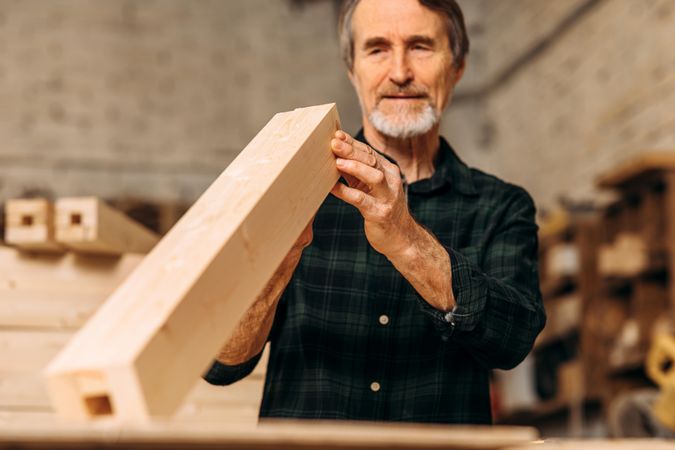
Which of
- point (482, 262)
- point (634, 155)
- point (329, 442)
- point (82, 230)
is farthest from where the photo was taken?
point (634, 155)

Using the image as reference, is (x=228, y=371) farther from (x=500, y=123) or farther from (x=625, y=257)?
(x=500, y=123)

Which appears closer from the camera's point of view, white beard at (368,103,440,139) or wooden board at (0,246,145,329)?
white beard at (368,103,440,139)

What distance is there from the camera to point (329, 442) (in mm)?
1009

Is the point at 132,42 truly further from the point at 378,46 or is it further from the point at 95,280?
the point at 378,46

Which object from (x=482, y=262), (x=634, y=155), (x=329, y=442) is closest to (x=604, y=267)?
(x=634, y=155)

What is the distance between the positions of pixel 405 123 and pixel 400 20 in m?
0.22

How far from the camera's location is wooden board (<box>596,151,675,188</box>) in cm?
566

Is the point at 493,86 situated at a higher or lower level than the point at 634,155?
higher

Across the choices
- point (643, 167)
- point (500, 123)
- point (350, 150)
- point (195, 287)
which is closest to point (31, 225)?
point (350, 150)

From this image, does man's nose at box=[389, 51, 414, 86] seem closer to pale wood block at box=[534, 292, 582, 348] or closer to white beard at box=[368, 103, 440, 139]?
white beard at box=[368, 103, 440, 139]

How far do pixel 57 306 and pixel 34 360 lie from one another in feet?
0.53

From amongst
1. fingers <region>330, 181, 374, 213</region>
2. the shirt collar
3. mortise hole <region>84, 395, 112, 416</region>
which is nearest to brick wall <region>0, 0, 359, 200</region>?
the shirt collar

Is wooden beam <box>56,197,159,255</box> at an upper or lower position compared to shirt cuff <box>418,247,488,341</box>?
upper

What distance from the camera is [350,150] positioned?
1719 millimetres
